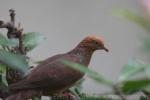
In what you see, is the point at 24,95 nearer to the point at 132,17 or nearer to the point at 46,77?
the point at 46,77

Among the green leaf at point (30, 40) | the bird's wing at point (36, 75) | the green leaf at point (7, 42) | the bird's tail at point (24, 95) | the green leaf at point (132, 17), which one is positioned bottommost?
the bird's tail at point (24, 95)

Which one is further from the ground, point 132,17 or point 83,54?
point 132,17

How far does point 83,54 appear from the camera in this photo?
1994mm

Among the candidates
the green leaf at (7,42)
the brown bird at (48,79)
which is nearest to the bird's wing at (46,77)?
the brown bird at (48,79)

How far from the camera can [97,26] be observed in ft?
17.6

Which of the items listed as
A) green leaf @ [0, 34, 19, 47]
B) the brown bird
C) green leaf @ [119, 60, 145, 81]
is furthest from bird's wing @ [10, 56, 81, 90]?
green leaf @ [119, 60, 145, 81]

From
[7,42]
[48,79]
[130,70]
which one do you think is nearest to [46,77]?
[48,79]

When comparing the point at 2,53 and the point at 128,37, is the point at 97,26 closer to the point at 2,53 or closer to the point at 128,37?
the point at 128,37

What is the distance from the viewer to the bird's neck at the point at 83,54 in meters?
1.93

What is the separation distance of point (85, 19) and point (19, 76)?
386 cm

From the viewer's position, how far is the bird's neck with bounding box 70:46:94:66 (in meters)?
1.93

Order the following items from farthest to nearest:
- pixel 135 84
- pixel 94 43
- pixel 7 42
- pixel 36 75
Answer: pixel 94 43 → pixel 36 75 → pixel 7 42 → pixel 135 84

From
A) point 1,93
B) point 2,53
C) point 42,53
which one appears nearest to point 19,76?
point 1,93

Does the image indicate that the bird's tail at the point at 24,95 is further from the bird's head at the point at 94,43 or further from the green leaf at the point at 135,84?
the green leaf at the point at 135,84
